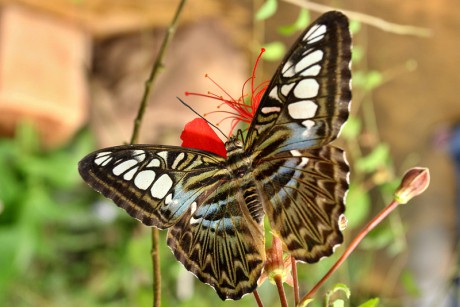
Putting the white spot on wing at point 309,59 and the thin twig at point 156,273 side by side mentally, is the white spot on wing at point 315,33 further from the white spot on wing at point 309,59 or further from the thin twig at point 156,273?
the thin twig at point 156,273

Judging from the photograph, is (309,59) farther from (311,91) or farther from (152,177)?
(152,177)

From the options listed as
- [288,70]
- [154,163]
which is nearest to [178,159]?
[154,163]

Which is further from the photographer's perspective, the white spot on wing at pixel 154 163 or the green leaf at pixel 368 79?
the green leaf at pixel 368 79

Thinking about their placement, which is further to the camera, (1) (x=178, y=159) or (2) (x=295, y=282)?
(1) (x=178, y=159)

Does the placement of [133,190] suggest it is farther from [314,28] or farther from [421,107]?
[421,107]

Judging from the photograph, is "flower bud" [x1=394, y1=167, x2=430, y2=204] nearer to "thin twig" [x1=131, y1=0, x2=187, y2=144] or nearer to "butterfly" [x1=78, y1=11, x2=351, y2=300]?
"butterfly" [x1=78, y1=11, x2=351, y2=300]

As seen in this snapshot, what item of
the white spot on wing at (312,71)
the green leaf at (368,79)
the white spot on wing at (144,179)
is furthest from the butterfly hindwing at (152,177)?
the green leaf at (368,79)

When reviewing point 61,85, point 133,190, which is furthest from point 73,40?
point 133,190

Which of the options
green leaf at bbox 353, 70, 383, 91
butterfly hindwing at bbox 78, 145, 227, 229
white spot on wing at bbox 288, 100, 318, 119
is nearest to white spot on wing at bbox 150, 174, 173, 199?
butterfly hindwing at bbox 78, 145, 227, 229

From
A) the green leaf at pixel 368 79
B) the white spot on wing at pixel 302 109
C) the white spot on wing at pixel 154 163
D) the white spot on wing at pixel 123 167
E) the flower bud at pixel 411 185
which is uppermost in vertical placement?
the green leaf at pixel 368 79
